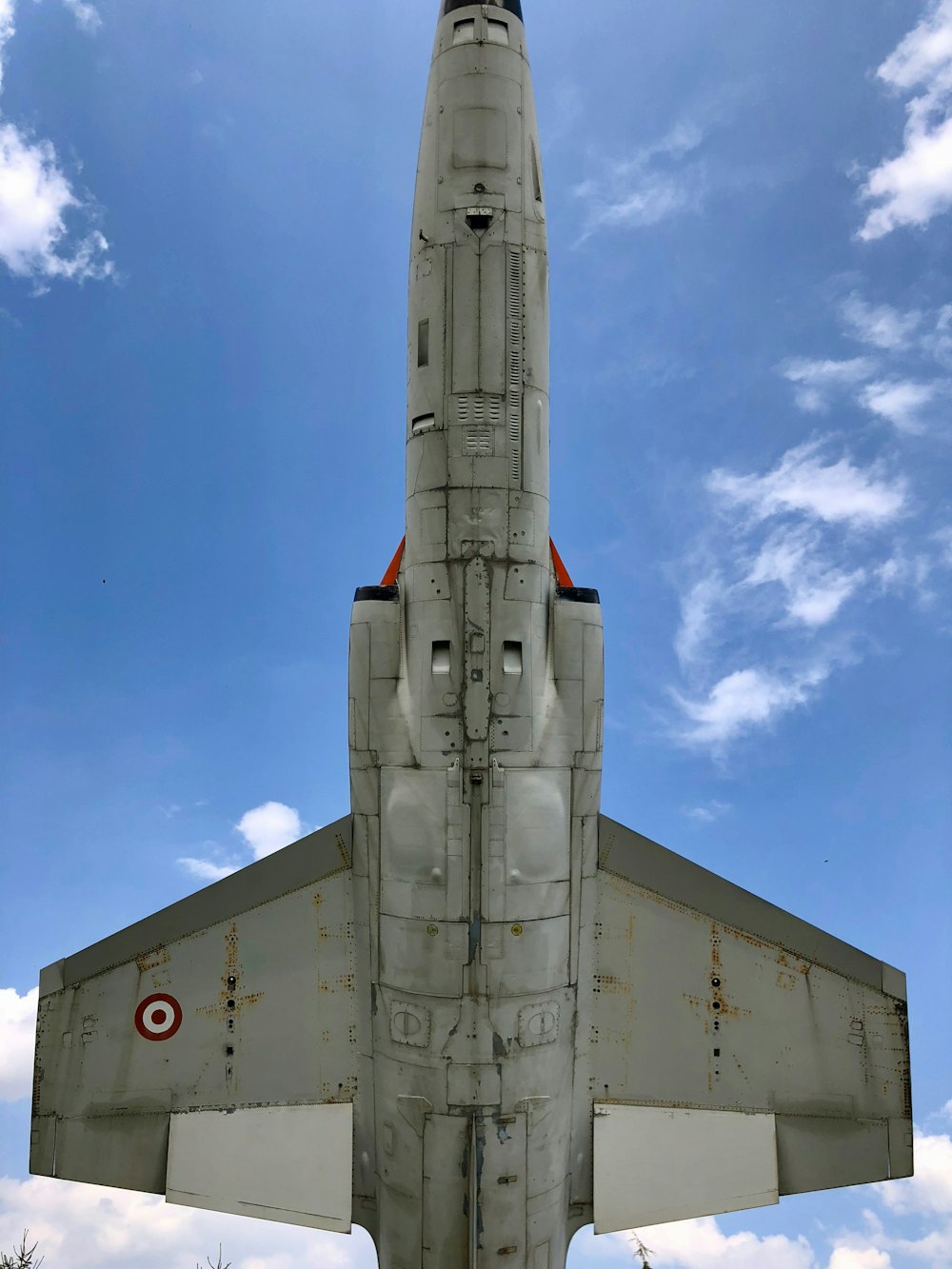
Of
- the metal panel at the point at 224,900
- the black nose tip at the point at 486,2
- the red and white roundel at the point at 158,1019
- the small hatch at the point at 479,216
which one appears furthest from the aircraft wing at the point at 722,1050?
the black nose tip at the point at 486,2

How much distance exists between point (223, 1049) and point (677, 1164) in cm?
623

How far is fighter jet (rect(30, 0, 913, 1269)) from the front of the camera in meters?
9.61

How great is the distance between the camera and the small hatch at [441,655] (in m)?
9.78

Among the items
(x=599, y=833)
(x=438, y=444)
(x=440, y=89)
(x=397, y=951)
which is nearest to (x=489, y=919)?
(x=397, y=951)

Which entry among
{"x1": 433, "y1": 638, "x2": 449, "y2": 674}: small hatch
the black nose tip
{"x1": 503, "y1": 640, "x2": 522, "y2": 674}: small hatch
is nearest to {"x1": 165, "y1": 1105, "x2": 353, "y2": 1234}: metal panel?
{"x1": 433, "y1": 638, "x2": 449, "y2": 674}: small hatch

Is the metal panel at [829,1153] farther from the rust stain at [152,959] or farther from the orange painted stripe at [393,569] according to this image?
the orange painted stripe at [393,569]

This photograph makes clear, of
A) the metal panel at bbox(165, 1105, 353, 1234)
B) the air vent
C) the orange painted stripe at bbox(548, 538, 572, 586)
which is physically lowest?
the metal panel at bbox(165, 1105, 353, 1234)

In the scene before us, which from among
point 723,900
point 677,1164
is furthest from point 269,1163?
point 723,900

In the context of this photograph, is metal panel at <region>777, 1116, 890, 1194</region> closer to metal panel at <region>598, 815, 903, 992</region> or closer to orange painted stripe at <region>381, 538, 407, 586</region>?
metal panel at <region>598, 815, 903, 992</region>

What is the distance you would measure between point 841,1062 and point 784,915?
6.55 ft

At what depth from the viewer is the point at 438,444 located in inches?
389

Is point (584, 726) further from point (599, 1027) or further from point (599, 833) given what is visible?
point (599, 1027)

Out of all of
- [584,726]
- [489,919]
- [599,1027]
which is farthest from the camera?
[599,1027]

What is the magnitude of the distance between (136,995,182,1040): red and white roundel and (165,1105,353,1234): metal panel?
114 cm
